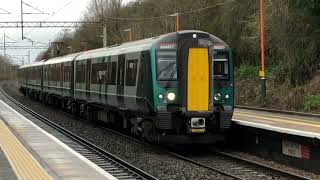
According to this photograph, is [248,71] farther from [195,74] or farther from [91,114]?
[195,74]

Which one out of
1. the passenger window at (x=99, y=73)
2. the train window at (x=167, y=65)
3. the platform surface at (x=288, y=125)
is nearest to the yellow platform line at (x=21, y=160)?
the train window at (x=167, y=65)

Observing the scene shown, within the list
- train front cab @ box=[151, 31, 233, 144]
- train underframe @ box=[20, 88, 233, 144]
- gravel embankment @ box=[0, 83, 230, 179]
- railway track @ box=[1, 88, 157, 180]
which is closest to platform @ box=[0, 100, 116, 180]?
railway track @ box=[1, 88, 157, 180]

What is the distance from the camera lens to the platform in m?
10.3

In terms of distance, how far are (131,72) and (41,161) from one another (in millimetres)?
5246

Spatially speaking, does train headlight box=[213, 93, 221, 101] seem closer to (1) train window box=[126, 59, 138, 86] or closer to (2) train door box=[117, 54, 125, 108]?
(1) train window box=[126, 59, 138, 86]

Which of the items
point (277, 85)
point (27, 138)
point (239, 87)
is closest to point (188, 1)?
point (239, 87)

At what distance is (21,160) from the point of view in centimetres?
1205

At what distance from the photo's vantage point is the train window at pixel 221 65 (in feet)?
50.4

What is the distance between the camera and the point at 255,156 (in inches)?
591

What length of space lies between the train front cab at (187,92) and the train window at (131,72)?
1.47 meters

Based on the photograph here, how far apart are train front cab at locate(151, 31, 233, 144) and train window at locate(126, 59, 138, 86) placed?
1474 millimetres

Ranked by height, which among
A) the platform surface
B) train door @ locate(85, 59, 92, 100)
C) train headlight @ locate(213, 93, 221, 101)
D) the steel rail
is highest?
train door @ locate(85, 59, 92, 100)

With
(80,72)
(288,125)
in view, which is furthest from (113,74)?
(80,72)

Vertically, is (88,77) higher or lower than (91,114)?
higher
